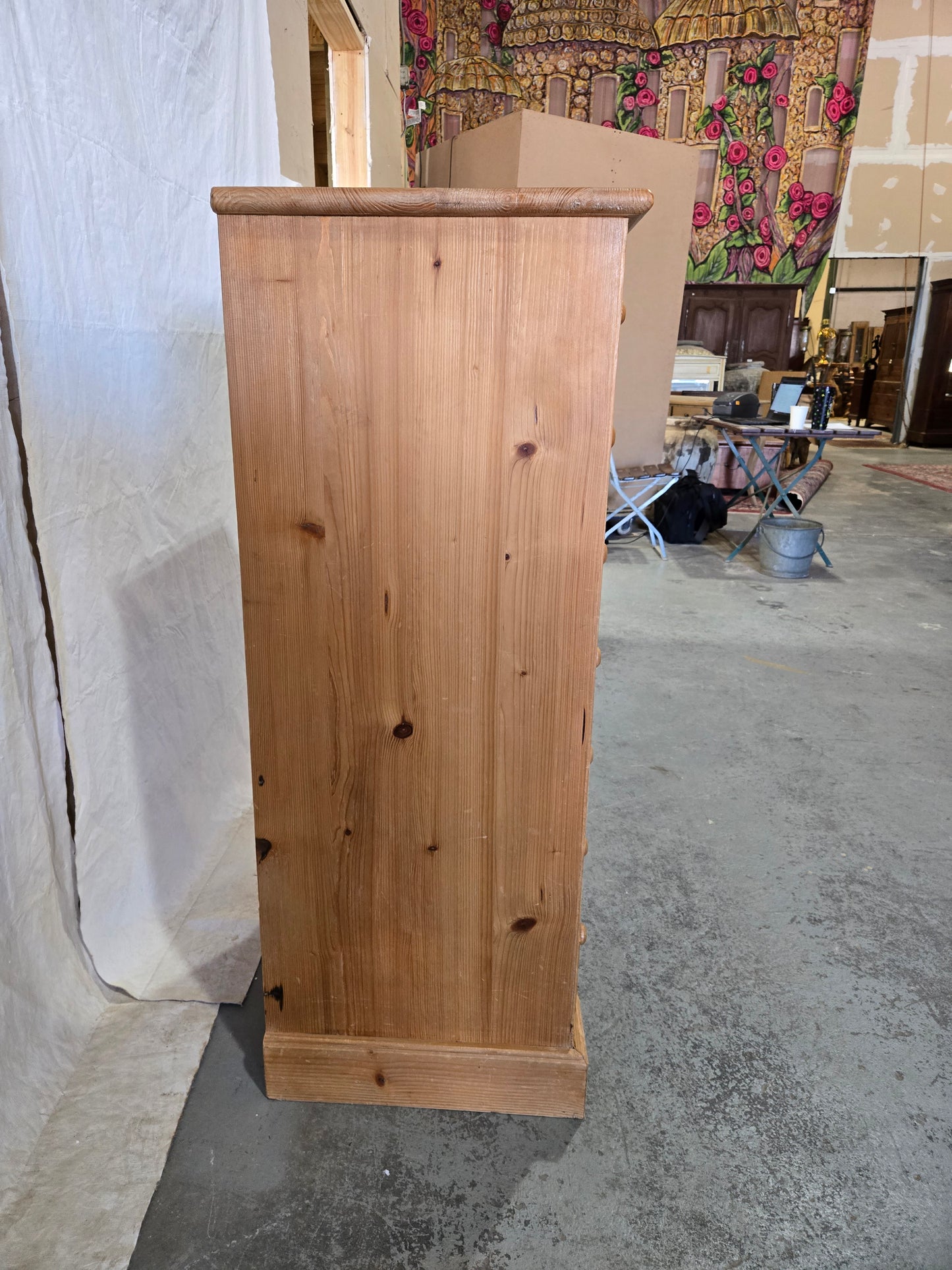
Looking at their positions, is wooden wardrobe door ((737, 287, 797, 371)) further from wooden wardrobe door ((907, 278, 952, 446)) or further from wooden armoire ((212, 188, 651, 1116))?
wooden armoire ((212, 188, 651, 1116))

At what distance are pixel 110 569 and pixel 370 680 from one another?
2.14 ft

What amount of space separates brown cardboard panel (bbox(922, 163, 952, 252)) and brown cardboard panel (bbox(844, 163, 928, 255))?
4.0 inches

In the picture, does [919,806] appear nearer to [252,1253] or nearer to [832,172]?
[252,1253]

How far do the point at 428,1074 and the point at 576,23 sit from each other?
11168 mm

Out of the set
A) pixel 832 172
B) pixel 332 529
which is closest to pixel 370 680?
pixel 332 529

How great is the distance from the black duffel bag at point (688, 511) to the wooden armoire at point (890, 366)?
7.11 metres

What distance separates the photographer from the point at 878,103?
32.2ft

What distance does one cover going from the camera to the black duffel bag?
212 inches

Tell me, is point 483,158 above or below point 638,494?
above

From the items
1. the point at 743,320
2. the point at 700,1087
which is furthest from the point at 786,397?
the point at 743,320

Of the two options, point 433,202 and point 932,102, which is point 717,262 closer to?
point 932,102

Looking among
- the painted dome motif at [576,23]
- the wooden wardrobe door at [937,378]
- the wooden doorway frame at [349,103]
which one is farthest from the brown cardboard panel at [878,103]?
the wooden doorway frame at [349,103]

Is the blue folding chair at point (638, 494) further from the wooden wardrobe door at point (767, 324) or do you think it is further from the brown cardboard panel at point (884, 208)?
the brown cardboard panel at point (884, 208)

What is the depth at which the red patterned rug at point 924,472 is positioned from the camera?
307 inches
